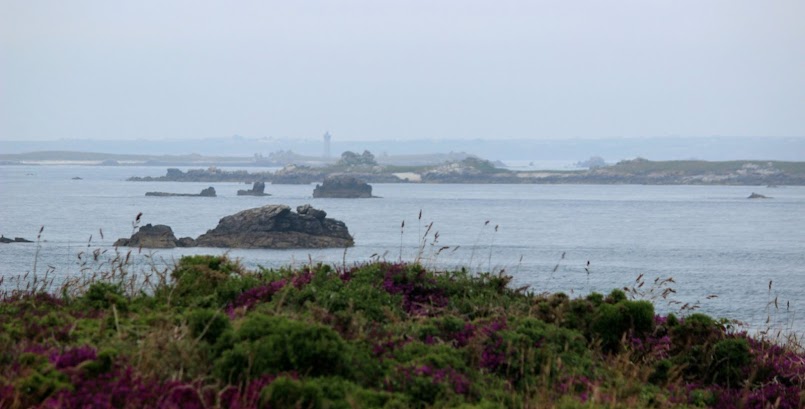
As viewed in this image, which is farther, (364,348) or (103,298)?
(103,298)

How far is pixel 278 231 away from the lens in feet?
203

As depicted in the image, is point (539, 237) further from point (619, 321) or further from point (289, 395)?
point (289, 395)

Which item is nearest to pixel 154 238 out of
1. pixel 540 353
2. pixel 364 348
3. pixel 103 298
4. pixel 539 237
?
pixel 539 237

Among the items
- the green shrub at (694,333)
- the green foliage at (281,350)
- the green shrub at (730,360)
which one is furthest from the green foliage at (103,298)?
the green shrub at (730,360)

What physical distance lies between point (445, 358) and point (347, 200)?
121653 millimetres

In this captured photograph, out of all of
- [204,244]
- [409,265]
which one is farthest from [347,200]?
[409,265]

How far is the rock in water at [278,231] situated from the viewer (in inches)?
2388

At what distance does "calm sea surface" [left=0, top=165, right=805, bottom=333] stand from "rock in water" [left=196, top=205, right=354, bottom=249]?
1.74 meters

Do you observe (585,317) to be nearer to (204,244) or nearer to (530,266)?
(530,266)

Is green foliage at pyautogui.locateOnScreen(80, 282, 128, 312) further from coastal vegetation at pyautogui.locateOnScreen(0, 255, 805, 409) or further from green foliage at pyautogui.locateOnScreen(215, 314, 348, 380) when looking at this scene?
green foliage at pyautogui.locateOnScreen(215, 314, 348, 380)

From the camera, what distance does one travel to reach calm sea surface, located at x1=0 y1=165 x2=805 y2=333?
40.9 metres

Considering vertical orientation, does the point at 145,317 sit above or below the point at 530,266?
above

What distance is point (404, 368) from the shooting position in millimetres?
8758

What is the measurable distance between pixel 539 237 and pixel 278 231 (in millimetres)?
21301
